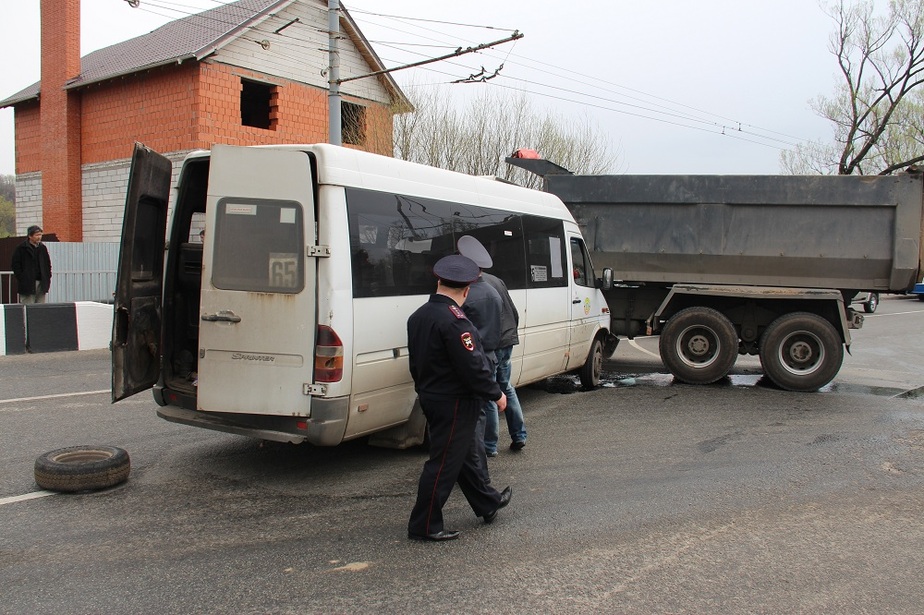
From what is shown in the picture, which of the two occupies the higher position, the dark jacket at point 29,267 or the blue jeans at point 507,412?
the dark jacket at point 29,267

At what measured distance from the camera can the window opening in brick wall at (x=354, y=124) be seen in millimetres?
23219

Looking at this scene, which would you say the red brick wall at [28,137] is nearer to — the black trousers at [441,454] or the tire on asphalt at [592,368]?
the tire on asphalt at [592,368]

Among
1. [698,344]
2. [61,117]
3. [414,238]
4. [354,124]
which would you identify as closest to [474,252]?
[414,238]

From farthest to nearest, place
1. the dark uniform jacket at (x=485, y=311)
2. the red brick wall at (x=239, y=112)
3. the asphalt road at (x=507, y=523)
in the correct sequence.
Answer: the red brick wall at (x=239, y=112) < the dark uniform jacket at (x=485, y=311) < the asphalt road at (x=507, y=523)

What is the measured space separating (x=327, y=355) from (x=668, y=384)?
647 cm

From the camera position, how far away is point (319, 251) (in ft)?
16.6

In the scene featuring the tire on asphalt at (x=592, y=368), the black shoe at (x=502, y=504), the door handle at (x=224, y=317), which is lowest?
the black shoe at (x=502, y=504)

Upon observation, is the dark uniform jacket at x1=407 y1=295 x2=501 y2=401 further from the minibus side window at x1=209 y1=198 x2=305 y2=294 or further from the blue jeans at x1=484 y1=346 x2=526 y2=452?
the blue jeans at x1=484 y1=346 x2=526 y2=452

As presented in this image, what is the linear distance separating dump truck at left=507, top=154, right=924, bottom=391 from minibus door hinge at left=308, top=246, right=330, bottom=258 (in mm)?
5034

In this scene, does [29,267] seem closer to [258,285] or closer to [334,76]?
[334,76]

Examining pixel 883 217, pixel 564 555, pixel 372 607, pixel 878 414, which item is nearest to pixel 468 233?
pixel 564 555

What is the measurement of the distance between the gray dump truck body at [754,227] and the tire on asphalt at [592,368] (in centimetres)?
174

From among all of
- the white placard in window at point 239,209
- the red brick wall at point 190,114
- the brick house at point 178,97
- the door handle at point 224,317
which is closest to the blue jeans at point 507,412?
the door handle at point 224,317

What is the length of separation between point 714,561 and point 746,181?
7.43 metres
